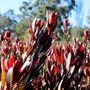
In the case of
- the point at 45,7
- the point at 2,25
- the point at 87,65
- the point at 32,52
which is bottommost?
the point at 2,25

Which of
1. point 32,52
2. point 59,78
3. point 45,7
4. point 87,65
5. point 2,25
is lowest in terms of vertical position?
point 2,25

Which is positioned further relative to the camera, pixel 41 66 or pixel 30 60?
pixel 41 66

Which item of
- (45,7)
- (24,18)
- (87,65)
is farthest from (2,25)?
(87,65)

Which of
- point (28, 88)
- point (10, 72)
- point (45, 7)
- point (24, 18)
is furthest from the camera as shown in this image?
point (24, 18)

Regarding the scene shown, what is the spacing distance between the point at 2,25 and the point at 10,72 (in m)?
56.7

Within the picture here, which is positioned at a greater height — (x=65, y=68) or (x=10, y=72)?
(x=10, y=72)

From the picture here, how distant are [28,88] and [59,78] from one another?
0.64 feet

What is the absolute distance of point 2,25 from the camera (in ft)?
188

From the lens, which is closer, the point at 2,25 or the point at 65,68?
the point at 65,68

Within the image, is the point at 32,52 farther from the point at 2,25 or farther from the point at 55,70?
the point at 2,25

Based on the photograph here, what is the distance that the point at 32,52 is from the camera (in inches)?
51.8

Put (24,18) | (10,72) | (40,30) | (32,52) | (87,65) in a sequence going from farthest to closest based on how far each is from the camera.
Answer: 1. (24,18)
2. (87,65)
3. (40,30)
4. (32,52)
5. (10,72)

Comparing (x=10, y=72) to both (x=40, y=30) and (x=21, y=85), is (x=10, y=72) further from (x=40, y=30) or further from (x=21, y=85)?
(x=40, y=30)

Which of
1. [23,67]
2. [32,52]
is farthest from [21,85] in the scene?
[32,52]
